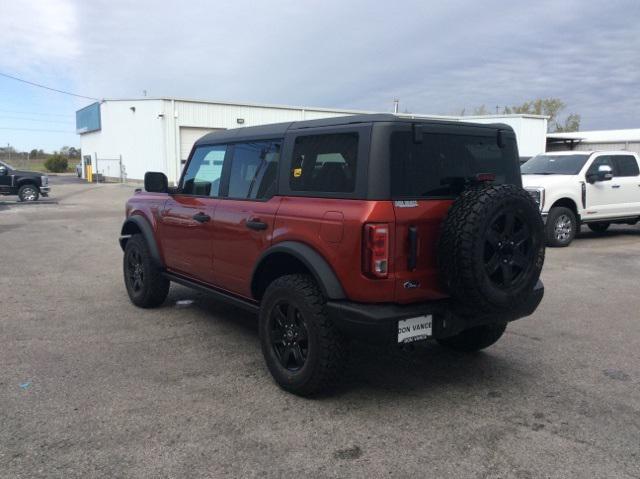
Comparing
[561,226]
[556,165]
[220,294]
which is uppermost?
[556,165]

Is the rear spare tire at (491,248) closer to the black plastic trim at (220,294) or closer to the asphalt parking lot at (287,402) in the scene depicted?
the asphalt parking lot at (287,402)

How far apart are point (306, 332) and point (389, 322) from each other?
658mm

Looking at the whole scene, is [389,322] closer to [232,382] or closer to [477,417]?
[477,417]

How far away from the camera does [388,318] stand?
3.38m

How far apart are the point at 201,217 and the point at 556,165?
29.7ft

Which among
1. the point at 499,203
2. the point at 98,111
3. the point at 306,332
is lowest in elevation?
the point at 306,332

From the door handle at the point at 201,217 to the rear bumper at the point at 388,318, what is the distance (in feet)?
5.94

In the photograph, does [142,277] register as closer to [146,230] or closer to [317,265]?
[146,230]

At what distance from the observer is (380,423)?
351 centimetres

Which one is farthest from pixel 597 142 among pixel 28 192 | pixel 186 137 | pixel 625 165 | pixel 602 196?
pixel 28 192

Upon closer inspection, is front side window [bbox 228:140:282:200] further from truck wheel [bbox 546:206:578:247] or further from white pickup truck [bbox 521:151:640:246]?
truck wheel [bbox 546:206:578:247]

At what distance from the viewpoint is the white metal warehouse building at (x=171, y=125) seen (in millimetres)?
31938

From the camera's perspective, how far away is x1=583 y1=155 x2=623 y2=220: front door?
11.2 m

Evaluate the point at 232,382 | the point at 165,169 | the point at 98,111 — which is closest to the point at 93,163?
the point at 98,111
